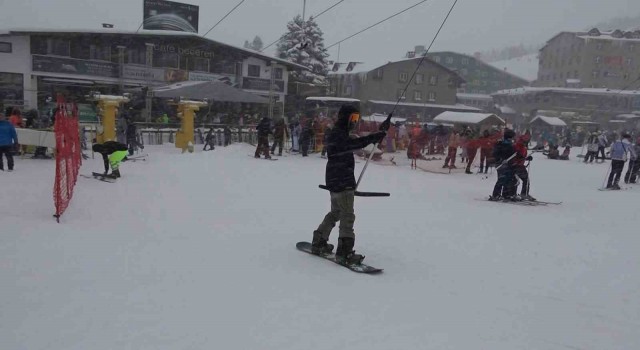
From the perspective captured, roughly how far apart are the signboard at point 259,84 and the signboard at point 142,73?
6245mm

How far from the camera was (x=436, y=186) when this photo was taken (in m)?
12.4

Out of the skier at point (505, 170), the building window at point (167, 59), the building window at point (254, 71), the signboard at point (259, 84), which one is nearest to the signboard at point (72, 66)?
the building window at point (167, 59)

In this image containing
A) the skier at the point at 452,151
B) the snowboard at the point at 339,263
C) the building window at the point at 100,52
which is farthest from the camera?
the building window at the point at 100,52

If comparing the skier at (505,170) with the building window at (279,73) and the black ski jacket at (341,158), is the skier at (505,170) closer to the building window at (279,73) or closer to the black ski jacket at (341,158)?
the black ski jacket at (341,158)

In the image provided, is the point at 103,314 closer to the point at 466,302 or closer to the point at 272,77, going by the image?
the point at 466,302

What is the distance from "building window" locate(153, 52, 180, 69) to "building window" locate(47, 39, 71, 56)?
5.20 meters

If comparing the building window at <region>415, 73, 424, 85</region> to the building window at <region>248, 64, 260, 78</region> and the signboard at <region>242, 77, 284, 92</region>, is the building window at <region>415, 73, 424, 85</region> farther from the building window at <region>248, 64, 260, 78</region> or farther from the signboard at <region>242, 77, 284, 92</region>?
the building window at <region>248, 64, 260, 78</region>

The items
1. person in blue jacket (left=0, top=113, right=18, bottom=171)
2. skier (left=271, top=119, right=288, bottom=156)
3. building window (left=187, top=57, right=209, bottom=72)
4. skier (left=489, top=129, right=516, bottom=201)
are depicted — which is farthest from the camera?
building window (left=187, top=57, right=209, bottom=72)

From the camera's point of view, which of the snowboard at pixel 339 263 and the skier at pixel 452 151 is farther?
the skier at pixel 452 151

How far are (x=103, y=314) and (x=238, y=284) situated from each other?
1.23 metres

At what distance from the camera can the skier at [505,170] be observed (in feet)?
34.2

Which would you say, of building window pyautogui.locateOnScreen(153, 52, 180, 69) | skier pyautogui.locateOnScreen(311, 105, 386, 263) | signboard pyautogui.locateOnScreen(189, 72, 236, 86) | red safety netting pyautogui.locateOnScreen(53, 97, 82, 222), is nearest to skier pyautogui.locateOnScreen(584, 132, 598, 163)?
skier pyautogui.locateOnScreen(311, 105, 386, 263)

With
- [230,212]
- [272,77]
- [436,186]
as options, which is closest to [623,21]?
[272,77]

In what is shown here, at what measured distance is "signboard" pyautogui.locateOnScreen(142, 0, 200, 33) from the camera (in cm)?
3462
